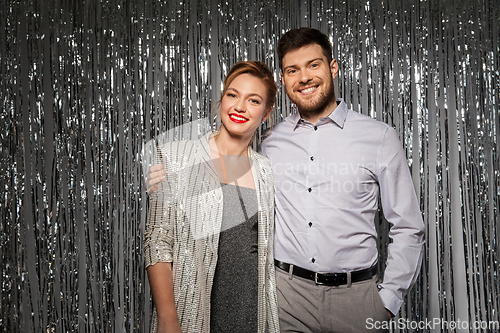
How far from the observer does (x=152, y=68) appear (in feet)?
5.83

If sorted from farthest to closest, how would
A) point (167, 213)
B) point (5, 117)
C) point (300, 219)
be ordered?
1. point (5, 117)
2. point (300, 219)
3. point (167, 213)

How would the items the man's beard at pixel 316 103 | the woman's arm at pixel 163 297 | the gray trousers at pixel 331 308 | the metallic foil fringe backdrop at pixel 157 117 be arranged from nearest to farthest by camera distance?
the woman's arm at pixel 163 297 < the gray trousers at pixel 331 308 < the man's beard at pixel 316 103 < the metallic foil fringe backdrop at pixel 157 117

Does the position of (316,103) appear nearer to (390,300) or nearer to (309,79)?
(309,79)

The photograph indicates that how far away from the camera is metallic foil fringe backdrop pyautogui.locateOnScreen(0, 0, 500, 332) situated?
5.57 feet

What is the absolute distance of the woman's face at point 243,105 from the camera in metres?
1.30

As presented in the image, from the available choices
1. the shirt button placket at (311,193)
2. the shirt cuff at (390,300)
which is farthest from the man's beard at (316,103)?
the shirt cuff at (390,300)

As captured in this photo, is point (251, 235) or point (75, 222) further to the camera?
point (75, 222)

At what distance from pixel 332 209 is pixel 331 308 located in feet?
1.13

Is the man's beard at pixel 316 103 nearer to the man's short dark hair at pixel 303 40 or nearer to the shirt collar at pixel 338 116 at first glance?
the shirt collar at pixel 338 116

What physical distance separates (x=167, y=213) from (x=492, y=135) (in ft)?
5.23

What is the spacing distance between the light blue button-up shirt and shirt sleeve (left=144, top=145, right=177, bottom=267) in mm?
418

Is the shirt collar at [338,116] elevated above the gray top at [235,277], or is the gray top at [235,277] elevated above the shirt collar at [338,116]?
the shirt collar at [338,116]

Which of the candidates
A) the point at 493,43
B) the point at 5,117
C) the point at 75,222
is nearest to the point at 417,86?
the point at 493,43

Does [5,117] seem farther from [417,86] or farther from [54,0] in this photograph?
[417,86]
